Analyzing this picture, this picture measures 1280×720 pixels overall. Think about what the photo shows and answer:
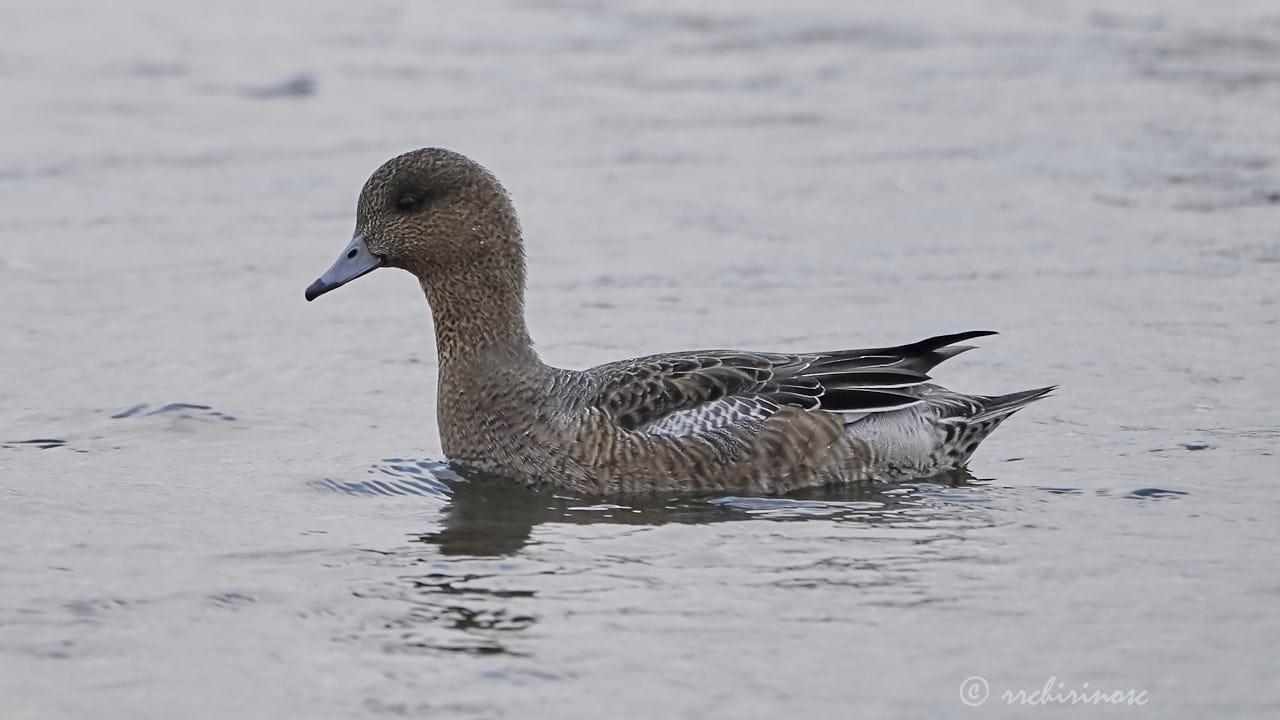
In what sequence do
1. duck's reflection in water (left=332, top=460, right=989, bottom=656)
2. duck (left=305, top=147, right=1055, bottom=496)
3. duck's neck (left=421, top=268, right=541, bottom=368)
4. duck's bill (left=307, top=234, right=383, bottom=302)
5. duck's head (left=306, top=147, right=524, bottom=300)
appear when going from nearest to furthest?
duck's reflection in water (left=332, top=460, right=989, bottom=656), duck (left=305, top=147, right=1055, bottom=496), duck's bill (left=307, top=234, right=383, bottom=302), duck's head (left=306, top=147, right=524, bottom=300), duck's neck (left=421, top=268, right=541, bottom=368)

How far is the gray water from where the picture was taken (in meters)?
6.26

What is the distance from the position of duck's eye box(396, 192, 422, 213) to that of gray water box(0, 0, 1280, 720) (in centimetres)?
113

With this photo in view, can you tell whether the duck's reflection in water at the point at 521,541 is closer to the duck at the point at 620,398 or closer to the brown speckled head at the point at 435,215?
the duck at the point at 620,398

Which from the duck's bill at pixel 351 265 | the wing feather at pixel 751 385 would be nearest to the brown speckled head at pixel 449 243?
the duck's bill at pixel 351 265

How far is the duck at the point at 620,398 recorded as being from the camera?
27.4ft

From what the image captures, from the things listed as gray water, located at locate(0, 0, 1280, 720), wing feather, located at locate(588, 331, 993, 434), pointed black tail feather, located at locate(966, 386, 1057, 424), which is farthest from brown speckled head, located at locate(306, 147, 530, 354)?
pointed black tail feather, located at locate(966, 386, 1057, 424)

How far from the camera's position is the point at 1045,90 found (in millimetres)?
16906

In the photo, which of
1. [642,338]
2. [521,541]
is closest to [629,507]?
[521,541]

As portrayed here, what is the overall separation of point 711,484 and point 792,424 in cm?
45

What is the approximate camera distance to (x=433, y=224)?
875 cm

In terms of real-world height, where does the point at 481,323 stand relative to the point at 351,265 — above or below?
below

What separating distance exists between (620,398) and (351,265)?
1.36 metres

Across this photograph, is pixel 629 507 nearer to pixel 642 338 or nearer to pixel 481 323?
pixel 481 323

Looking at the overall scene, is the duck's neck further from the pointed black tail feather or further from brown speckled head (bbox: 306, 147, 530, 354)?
the pointed black tail feather
